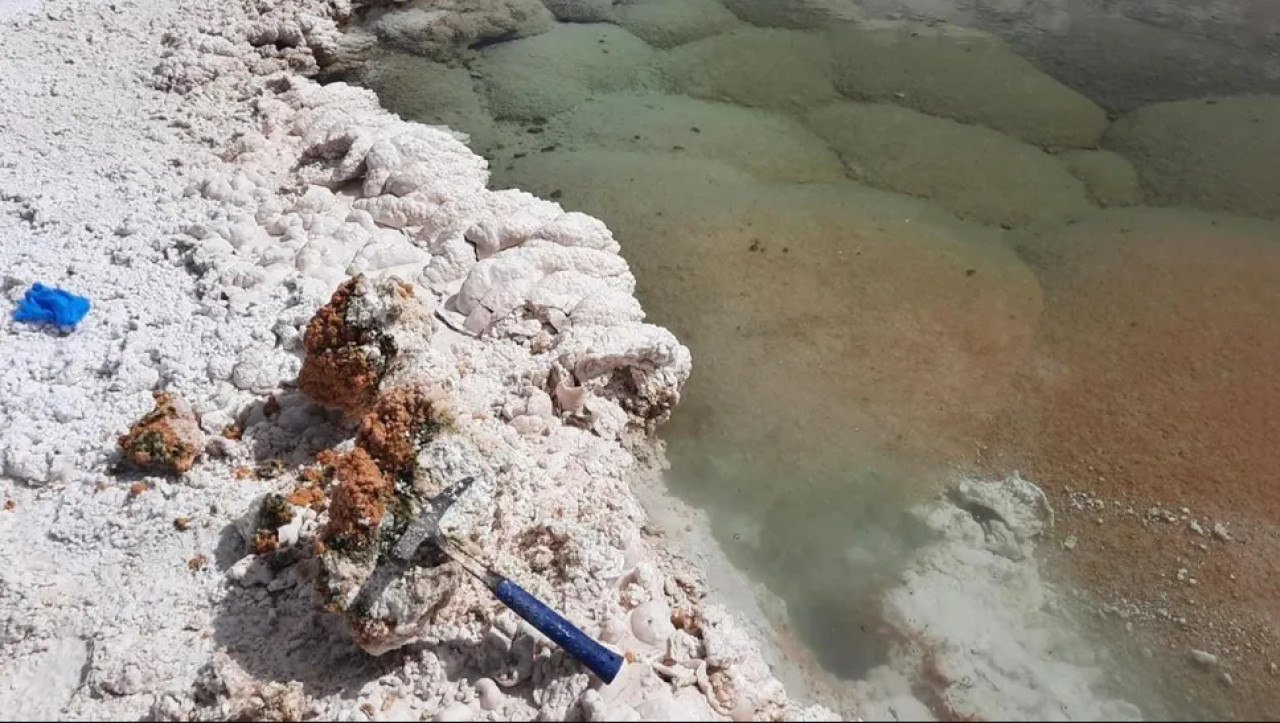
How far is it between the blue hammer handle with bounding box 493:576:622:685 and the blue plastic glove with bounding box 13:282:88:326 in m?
2.71

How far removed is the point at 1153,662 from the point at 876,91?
4240mm

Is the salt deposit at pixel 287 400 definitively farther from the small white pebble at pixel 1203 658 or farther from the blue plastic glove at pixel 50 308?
the small white pebble at pixel 1203 658

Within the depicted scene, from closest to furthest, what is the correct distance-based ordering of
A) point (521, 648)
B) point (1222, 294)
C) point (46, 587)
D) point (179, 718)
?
point (179, 718), point (521, 648), point (46, 587), point (1222, 294)

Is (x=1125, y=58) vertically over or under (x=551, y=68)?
over

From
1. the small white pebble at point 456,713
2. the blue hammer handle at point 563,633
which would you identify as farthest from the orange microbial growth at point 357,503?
the small white pebble at point 456,713

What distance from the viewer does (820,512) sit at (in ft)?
12.0

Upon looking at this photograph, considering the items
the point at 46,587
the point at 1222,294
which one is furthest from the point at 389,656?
the point at 1222,294

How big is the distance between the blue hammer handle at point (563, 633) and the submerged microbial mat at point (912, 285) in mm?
732

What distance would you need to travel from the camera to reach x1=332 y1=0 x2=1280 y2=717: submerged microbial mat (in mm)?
3449

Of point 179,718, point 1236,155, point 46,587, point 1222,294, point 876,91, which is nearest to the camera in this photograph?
point 179,718

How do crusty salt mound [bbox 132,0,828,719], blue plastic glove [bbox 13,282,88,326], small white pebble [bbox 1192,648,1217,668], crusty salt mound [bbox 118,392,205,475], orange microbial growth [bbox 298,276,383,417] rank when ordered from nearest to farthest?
1. crusty salt mound [bbox 132,0,828,719]
2. small white pebble [bbox 1192,648,1217,668]
3. crusty salt mound [bbox 118,392,205,475]
4. orange microbial growth [bbox 298,276,383,417]
5. blue plastic glove [bbox 13,282,88,326]

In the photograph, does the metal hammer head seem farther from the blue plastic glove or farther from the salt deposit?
the blue plastic glove

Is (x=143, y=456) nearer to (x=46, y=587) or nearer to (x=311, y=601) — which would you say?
(x=46, y=587)

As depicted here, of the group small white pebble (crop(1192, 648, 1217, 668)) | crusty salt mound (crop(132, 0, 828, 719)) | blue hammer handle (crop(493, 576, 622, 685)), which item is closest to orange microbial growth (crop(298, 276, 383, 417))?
crusty salt mound (crop(132, 0, 828, 719))
